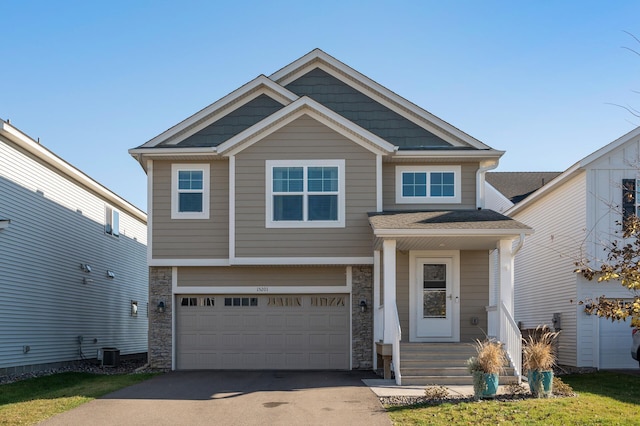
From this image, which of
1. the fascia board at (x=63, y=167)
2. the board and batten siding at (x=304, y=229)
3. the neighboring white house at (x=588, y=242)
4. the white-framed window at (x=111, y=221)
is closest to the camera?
the fascia board at (x=63, y=167)

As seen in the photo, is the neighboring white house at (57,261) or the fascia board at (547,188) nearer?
the neighboring white house at (57,261)

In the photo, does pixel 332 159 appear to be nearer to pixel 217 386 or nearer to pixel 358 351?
pixel 358 351

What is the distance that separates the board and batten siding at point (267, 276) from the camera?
695 inches

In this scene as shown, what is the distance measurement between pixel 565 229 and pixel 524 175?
9.81 metres

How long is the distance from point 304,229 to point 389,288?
3222 mm

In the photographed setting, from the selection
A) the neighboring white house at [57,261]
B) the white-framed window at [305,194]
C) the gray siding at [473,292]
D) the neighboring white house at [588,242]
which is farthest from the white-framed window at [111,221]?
the neighboring white house at [588,242]

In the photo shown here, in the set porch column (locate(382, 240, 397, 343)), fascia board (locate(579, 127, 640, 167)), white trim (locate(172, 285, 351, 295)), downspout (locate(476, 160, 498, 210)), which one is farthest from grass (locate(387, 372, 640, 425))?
fascia board (locate(579, 127, 640, 167))

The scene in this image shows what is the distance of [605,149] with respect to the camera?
1778 cm

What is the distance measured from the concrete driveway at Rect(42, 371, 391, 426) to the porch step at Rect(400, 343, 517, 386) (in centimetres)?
106

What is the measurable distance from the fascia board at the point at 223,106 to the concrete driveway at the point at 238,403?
626cm

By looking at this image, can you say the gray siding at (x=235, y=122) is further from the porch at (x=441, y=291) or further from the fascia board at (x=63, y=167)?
the porch at (x=441, y=291)

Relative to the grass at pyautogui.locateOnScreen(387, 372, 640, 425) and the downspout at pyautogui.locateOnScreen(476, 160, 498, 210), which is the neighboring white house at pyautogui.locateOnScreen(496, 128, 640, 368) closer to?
the downspout at pyautogui.locateOnScreen(476, 160, 498, 210)

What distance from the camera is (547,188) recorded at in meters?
20.6

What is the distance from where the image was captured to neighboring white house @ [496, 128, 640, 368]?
17953 millimetres
